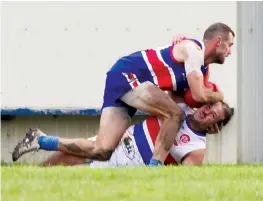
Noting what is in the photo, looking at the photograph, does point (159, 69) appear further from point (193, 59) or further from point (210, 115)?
point (210, 115)

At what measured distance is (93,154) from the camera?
1033 cm

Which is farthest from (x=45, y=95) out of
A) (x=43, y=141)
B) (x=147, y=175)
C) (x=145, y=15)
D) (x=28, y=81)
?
(x=147, y=175)

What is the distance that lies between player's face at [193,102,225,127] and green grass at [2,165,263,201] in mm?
1460

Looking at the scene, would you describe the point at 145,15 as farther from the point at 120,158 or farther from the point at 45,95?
the point at 120,158

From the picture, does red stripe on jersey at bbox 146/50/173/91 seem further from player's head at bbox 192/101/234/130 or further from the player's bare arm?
player's head at bbox 192/101/234/130

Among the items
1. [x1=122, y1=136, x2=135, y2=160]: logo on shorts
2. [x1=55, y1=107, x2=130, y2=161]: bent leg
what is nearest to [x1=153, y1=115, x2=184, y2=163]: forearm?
[x1=122, y1=136, x2=135, y2=160]: logo on shorts

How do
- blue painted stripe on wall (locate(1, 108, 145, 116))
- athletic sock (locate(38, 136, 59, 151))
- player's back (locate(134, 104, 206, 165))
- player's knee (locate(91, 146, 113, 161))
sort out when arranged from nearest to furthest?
player's back (locate(134, 104, 206, 165))
player's knee (locate(91, 146, 113, 161))
athletic sock (locate(38, 136, 59, 151))
blue painted stripe on wall (locate(1, 108, 145, 116))

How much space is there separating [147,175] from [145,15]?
207 inches

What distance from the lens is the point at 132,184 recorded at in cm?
706

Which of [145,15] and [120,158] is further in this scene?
[145,15]

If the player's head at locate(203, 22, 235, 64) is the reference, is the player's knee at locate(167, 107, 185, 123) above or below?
below

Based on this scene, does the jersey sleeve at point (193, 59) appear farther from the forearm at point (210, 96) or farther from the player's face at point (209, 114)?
the player's face at point (209, 114)

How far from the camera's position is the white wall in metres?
12.8

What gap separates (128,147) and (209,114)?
72 cm
